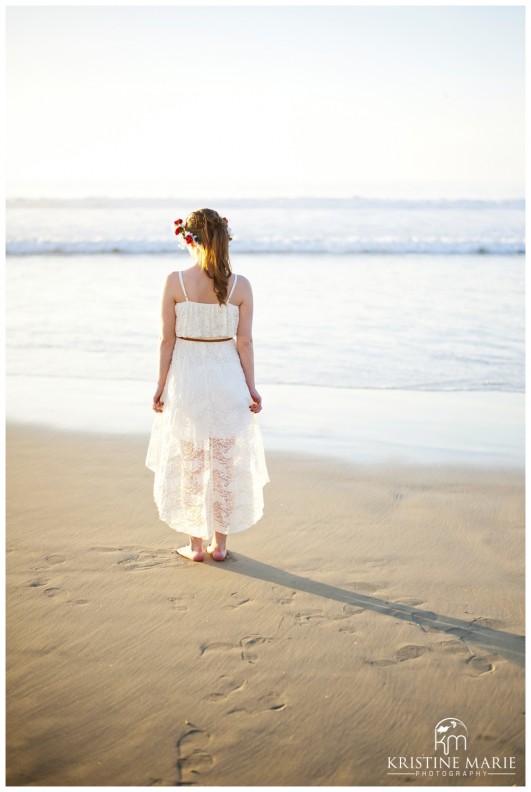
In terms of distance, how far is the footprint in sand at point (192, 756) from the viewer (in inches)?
92.9

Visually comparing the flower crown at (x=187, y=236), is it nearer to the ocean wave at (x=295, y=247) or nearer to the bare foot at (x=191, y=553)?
the bare foot at (x=191, y=553)

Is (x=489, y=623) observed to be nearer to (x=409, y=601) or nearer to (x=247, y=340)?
(x=409, y=601)

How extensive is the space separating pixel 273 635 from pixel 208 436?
1.10 meters

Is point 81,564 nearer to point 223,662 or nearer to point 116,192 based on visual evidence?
point 223,662

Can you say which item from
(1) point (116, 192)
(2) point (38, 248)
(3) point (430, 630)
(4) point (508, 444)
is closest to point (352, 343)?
(4) point (508, 444)

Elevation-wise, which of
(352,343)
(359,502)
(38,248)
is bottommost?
(359,502)

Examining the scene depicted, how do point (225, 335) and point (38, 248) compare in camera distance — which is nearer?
point (225, 335)

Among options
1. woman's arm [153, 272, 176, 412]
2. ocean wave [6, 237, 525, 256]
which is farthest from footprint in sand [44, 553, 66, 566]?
ocean wave [6, 237, 525, 256]

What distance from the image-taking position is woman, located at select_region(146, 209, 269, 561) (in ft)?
11.9

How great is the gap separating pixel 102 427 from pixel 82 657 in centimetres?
295

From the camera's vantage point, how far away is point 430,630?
314 cm

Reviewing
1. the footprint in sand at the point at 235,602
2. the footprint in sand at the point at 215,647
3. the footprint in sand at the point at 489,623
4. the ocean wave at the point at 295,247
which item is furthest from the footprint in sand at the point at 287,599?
the ocean wave at the point at 295,247

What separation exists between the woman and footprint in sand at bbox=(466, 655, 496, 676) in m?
1.35

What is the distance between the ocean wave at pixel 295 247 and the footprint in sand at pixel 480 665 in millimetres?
15752
